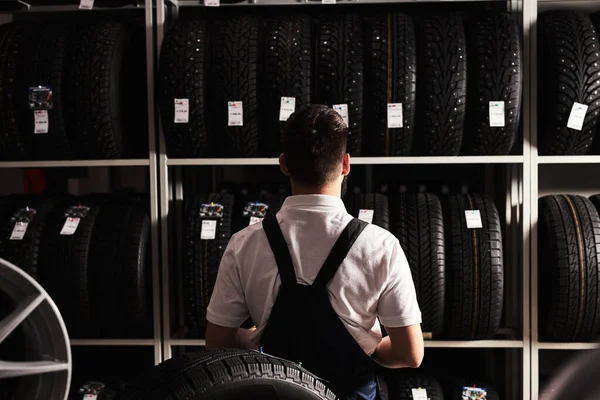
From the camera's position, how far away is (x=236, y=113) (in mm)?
3365

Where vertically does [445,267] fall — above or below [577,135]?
below

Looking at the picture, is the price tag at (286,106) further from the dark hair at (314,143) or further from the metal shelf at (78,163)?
the dark hair at (314,143)

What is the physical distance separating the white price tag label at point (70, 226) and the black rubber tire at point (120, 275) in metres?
0.11

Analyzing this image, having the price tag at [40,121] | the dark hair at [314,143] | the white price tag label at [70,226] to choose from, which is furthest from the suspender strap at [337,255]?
the price tag at [40,121]

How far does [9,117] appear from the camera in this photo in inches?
138

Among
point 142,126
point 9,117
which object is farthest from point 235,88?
point 9,117

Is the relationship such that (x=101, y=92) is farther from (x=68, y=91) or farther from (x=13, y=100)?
(x=13, y=100)

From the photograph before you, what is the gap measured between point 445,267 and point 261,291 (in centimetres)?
162

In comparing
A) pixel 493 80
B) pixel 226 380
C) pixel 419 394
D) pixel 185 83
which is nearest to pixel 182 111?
pixel 185 83

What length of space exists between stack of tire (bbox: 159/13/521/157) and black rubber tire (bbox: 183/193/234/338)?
40cm

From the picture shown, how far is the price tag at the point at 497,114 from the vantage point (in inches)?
129

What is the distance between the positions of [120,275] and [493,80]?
2.19 metres

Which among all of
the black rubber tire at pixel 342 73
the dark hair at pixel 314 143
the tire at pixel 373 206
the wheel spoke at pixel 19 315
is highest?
the black rubber tire at pixel 342 73

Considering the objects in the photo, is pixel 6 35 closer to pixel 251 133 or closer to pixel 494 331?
pixel 251 133
